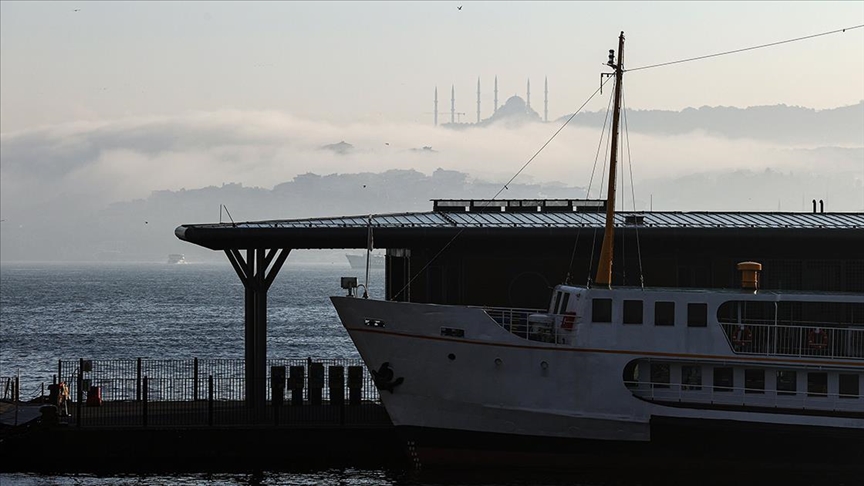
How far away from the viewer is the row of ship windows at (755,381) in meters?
37.6

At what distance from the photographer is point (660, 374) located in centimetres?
3772

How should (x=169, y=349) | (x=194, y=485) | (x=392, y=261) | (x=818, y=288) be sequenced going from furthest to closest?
(x=169, y=349), (x=392, y=261), (x=818, y=288), (x=194, y=485)

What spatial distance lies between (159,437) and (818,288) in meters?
21.4

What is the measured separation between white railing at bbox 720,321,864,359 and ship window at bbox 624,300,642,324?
240 centimetres

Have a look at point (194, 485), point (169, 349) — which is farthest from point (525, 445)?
point (169, 349)

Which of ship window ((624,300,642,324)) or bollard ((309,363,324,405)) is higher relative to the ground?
ship window ((624,300,642,324))

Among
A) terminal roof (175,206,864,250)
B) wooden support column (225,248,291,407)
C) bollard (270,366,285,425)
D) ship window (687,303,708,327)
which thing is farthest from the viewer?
terminal roof (175,206,864,250)

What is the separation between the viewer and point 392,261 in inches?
1844

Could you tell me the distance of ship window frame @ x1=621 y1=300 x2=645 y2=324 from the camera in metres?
37.5

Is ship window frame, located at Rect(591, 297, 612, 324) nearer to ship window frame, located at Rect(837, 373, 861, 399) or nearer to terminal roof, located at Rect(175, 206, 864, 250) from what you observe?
terminal roof, located at Rect(175, 206, 864, 250)

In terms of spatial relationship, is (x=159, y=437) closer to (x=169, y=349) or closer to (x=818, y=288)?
(x=818, y=288)

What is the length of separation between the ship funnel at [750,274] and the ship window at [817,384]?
301cm

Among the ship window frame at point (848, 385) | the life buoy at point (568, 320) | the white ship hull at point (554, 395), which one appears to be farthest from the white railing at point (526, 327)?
the ship window frame at point (848, 385)

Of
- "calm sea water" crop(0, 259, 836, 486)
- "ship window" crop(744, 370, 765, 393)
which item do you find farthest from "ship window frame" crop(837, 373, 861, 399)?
"calm sea water" crop(0, 259, 836, 486)
